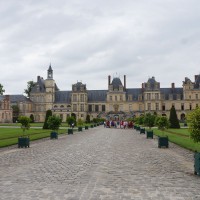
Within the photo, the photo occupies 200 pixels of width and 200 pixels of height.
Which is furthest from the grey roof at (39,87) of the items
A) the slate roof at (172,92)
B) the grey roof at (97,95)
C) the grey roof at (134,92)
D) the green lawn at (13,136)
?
the green lawn at (13,136)

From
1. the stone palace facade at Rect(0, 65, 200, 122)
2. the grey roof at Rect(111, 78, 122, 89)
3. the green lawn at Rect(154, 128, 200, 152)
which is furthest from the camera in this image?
the grey roof at Rect(111, 78, 122, 89)

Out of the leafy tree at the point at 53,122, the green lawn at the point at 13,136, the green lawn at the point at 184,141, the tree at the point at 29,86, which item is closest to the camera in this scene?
the green lawn at the point at 184,141

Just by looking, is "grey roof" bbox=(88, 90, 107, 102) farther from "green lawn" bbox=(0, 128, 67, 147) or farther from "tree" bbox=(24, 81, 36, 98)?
"green lawn" bbox=(0, 128, 67, 147)

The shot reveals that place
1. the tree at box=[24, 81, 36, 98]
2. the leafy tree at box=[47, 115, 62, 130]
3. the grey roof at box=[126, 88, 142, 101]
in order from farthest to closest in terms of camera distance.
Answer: the tree at box=[24, 81, 36, 98], the grey roof at box=[126, 88, 142, 101], the leafy tree at box=[47, 115, 62, 130]

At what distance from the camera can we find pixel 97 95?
301 ft

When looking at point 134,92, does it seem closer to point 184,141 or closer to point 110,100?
point 110,100

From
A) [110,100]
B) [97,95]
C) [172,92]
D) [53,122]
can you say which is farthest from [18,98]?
[53,122]

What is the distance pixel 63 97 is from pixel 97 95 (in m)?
10.3

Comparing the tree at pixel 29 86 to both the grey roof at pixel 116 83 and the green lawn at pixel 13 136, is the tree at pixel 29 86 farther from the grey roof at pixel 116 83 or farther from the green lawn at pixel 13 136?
the green lawn at pixel 13 136

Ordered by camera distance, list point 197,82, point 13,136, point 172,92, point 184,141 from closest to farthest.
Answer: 1. point 184,141
2. point 13,136
3. point 197,82
4. point 172,92

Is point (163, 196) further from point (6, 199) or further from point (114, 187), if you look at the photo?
point (6, 199)

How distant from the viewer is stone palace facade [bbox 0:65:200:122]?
83.4 meters

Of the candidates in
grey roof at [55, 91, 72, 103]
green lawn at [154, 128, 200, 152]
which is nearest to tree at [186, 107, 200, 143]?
green lawn at [154, 128, 200, 152]

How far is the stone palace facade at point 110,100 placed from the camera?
83.4 metres
